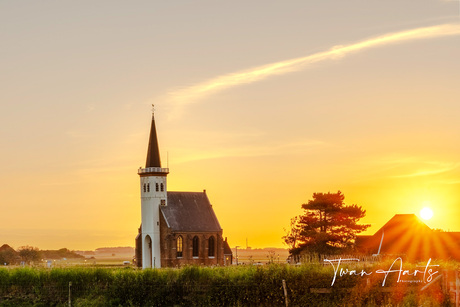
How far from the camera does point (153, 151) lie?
9606 centimetres

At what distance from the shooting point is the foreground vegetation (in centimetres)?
3534

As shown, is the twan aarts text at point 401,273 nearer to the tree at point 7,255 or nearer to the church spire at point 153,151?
the church spire at point 153,151

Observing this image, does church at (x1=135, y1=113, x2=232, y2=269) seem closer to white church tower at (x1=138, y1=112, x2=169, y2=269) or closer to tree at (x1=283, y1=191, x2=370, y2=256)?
white church tower at (x1=138, y1=112, x2=169, y2=269)

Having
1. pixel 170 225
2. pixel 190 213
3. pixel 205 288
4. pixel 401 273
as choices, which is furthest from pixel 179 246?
pixel 401 273

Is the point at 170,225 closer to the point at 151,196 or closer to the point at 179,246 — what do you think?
the point at 179,246

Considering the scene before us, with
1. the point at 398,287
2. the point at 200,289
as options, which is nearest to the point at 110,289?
the point at 200,289

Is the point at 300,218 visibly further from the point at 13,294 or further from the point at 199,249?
the point at 13,294

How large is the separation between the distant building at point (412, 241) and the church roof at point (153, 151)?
3147 centimetres

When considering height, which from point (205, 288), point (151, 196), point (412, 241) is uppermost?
point (151, 196)

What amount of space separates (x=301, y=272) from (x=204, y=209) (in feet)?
201

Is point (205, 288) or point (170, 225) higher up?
point (170, 225)

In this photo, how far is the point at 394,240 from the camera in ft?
236

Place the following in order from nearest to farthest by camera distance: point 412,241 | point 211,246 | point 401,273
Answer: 1. point 401,273
2. point 412,241
3. point 211,246

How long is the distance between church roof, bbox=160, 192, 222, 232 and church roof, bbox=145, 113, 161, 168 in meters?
4.59
